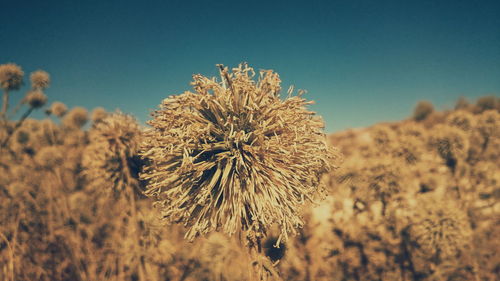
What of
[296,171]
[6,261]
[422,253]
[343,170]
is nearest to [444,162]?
[343,170]

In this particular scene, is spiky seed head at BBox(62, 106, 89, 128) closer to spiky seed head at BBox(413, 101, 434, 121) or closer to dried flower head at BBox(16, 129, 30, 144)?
dried flower head at BBox(16, 129, 30, 144)

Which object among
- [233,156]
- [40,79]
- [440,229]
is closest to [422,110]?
[440,229]

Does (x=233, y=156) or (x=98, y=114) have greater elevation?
(x=98, y=114)

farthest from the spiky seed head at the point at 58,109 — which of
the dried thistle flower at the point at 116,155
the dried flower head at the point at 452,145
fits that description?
the dried flower head at the point at 452,145

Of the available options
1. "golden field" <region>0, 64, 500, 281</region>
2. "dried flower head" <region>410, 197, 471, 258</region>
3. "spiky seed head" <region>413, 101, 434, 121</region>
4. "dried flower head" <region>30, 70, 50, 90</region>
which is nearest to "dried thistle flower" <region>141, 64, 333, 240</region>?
"golden field" <region>0, 64, 500, 281</region>

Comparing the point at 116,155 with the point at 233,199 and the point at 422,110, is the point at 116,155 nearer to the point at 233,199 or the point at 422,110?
the point at 233,199

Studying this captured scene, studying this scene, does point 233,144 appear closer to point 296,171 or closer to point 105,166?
point 296,171
